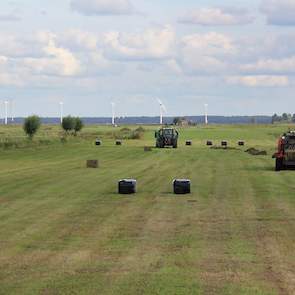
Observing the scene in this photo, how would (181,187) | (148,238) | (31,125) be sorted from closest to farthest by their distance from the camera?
1. (148,238)
2. (181,187)
3. (31,125)

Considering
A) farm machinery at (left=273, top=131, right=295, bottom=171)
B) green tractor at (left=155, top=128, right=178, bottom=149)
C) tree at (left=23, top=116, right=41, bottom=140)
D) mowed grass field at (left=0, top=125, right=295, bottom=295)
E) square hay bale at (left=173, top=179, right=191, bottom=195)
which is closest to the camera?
mowed grass field at (left=0, top=125, right=295, bottom=295)

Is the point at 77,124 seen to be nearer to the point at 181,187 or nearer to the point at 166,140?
the point at 166,140

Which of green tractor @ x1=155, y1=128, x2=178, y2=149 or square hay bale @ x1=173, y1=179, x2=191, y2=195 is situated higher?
square hay bale @ x1=173, y1=179, x2=191, y2=195

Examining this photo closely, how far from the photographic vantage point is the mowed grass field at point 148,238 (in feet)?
41.8

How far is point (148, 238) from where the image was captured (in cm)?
1755

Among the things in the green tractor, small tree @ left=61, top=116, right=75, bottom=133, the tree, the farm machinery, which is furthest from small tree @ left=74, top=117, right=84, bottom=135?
the farm machinery

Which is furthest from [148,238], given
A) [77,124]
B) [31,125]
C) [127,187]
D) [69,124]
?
[77,124]

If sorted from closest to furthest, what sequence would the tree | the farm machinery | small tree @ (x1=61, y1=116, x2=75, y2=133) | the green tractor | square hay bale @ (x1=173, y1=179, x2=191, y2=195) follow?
square hay bale @ (x1=173, y1=179, x2=191, y2=195) → the farm machinery → the green tractor → the tree → small tree @ (x1=61, y1=116, x2=75, y2=133)

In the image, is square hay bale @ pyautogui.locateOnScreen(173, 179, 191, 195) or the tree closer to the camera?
square hay bale @ pyautogui.locateOnScreen(173, 179, 191, 195)

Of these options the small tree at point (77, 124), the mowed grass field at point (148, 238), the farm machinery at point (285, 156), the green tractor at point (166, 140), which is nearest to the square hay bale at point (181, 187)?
the mowed grass field at point (148, 238)

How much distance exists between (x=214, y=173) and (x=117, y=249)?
23658 millimetres

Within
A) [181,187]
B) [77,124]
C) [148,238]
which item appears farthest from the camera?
[77,124]

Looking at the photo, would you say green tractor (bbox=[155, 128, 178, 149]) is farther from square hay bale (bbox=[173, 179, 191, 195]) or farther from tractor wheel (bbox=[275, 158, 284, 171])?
square hay bale (bbox=[173, 179, 191, 195])

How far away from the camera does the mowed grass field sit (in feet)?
41.8
